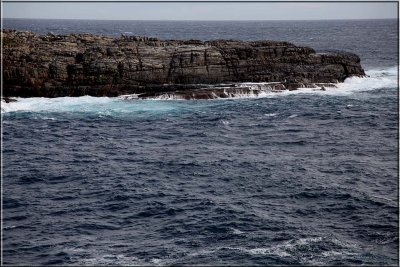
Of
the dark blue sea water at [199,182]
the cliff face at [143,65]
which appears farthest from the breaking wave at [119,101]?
the cliff face at [143,65]

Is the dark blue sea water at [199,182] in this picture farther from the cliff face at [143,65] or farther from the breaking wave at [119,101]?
the cliff face at [143,65]

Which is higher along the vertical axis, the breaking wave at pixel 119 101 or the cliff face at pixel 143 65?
the cliff face at pixel 143 65

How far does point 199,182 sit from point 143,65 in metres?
37.5

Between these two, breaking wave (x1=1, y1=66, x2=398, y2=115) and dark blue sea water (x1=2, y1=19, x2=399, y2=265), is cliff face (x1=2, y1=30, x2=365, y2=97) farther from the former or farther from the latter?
dark blue sea water (x1=2, y1=19, x2=399, y2=265)

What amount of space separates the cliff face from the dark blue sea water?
3.77 meters

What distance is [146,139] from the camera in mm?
59844

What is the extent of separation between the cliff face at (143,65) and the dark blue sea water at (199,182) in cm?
377

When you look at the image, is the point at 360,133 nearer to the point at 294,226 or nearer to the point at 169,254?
the point at 294,226

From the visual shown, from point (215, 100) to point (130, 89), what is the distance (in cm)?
1307

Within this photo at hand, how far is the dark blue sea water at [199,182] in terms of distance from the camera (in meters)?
34.1

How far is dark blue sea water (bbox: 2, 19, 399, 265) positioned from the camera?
3406cm

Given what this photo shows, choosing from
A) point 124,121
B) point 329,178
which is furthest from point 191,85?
point 329,178

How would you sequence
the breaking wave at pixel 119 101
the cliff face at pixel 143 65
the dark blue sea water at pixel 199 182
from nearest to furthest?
the dark blue sea water at pixel 199 182
the breaking wave at pixel 119 101
the cliff face at pixel 143 65

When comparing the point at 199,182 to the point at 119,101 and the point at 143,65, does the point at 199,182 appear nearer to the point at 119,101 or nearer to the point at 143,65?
the point at 119,101
